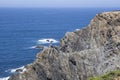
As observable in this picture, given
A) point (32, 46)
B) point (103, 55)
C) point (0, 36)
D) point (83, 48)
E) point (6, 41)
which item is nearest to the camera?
point (103, 55)

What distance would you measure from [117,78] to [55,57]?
36994mm

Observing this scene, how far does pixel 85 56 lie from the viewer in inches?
2482

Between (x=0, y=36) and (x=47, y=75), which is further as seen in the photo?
(x=0, y=36)

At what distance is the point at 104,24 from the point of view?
70000 millimetres

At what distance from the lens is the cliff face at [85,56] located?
62.0 metres

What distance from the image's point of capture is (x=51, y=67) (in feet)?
214

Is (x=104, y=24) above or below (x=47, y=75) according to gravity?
above

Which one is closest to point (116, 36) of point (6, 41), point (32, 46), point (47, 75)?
point (47, 75)

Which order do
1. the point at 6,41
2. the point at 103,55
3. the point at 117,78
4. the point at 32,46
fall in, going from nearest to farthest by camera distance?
1. the point at 117,78
2. the point at 103,55
3. the point at 32,46
4. the point at 6,41

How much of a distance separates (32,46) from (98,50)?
2956 inches

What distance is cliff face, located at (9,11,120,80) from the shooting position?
204 feet

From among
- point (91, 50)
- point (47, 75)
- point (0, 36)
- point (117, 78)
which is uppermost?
point (117, 78)

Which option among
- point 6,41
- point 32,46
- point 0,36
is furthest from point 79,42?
point 0,36

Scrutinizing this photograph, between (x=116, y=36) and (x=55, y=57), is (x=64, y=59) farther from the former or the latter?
(x=116, y=36)
